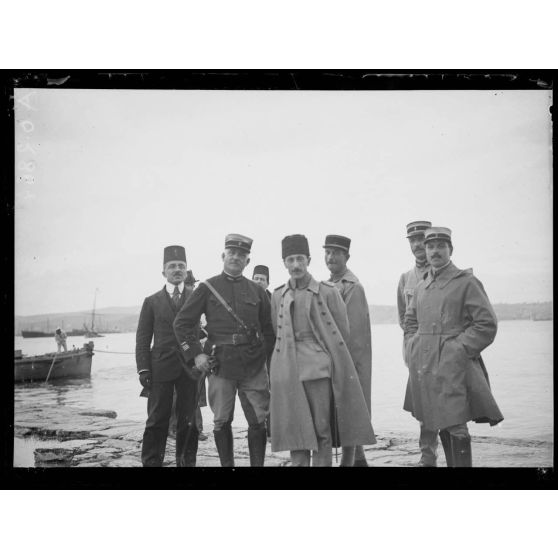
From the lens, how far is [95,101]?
236 inches

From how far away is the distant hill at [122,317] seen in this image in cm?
587

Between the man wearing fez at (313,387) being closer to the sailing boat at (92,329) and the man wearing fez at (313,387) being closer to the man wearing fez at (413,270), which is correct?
the man wearing fez at (413,270)

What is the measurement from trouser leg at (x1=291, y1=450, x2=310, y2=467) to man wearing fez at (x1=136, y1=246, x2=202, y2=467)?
2.62 feet

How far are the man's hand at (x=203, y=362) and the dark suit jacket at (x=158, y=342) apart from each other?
17cm

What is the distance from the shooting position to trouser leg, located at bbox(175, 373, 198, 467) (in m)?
5.87

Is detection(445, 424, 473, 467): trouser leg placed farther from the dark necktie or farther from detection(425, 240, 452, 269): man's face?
the dark necktie

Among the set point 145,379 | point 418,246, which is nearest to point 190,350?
point 145,379

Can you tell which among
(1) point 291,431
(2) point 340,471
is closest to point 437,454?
(2) point 340,471

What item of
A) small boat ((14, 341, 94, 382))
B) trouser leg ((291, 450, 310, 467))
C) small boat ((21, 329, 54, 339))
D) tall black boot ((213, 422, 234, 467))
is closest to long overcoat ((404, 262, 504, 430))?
trouser leg ((291, 450, 310, 467))

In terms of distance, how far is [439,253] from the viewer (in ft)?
19.5

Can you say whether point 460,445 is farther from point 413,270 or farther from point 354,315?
point 413,270

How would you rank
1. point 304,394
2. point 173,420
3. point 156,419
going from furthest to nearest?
point 173,420 → point 156,419 → point 304,394

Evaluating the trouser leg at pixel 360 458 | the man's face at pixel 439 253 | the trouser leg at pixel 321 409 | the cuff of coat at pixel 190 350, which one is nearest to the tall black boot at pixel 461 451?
the trouser leg at pixel 360 458

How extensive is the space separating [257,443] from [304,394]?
56 centimetres
